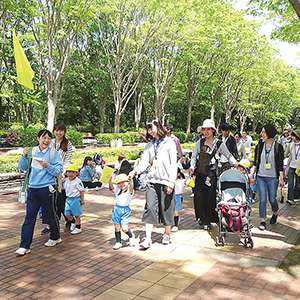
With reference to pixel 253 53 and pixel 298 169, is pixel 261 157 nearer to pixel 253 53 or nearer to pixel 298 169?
pixel 298 169

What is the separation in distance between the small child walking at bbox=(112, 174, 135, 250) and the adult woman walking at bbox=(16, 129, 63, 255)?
Answer: 791mm

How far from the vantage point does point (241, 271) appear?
4.54 m

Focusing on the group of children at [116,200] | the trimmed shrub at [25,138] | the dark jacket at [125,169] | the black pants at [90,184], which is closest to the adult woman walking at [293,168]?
the group of children at [116,200]

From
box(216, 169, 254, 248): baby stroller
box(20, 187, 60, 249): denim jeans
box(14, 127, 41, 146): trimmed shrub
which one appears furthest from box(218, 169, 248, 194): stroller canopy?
box(14, 127, 41, 146): trimmed shrub

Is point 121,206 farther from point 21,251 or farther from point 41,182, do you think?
point 21,251

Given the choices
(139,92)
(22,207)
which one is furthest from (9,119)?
(22,207)

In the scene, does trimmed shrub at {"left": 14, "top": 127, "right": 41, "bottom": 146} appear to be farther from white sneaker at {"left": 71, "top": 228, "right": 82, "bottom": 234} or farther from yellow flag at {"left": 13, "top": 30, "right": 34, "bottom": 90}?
white sneaker at {"left": 71, "top": 228, "right": 82, "bottom": 234}

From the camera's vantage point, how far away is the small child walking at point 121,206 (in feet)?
A: 17.5

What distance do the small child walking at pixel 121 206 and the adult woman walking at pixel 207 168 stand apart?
1.28 metres

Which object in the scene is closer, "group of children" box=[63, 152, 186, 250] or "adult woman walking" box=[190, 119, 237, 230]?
"group of children" box=[63, 152, 186, 250]

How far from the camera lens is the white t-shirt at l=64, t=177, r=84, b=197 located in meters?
6.13

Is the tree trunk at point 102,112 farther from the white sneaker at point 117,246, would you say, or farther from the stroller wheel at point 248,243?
the stroller wheel at point 248,243

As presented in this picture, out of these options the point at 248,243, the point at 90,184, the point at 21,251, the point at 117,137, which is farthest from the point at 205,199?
the point at 117,137

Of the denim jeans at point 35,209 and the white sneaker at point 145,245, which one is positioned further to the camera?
the white sneaker at point 145,245
